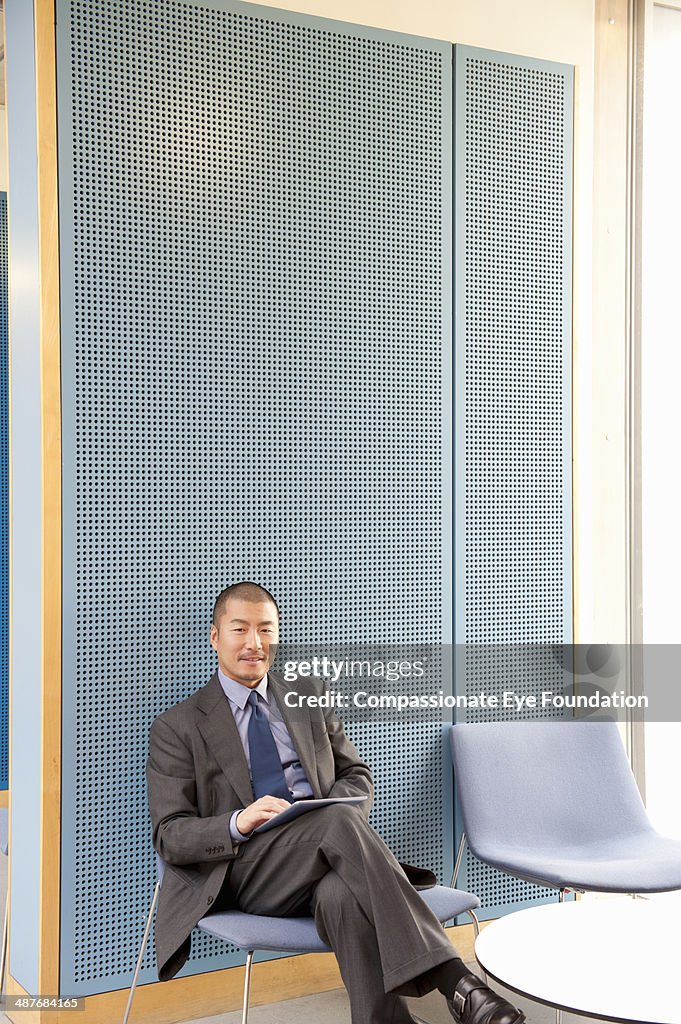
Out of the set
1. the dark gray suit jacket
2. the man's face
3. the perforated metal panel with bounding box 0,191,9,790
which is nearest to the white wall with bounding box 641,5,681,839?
the dark gray suit jacket

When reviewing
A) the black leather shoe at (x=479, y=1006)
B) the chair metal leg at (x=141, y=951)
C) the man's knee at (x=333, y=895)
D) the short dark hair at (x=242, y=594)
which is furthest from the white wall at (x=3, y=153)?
the black leather shoe at (x=479, y=1006)

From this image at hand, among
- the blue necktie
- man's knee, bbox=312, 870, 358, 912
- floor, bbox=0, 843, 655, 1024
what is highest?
the blue necktie

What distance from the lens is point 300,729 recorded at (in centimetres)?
332

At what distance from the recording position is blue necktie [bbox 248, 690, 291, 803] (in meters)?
3.21

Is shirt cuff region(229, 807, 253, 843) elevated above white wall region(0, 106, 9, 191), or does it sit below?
below

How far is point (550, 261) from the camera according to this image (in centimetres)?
412

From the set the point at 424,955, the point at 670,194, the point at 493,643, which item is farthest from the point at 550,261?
the point at 424,955

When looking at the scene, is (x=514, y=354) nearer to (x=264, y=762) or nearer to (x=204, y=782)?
(x=264, y=762)

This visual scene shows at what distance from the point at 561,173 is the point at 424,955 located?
2.74 meters

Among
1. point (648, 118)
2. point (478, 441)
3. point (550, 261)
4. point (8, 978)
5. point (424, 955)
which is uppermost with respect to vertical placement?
point (648, 118)

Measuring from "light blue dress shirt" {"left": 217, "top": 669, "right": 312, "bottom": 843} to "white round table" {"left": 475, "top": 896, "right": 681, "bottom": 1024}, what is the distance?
69cm

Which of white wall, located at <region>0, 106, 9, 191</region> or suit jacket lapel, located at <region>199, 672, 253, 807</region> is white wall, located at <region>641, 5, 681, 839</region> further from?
white wall, located at <region>0, 106, 9, 191</region>

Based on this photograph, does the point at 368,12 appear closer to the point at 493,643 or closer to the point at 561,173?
the point at 561,173

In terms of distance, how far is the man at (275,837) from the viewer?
110 inches
